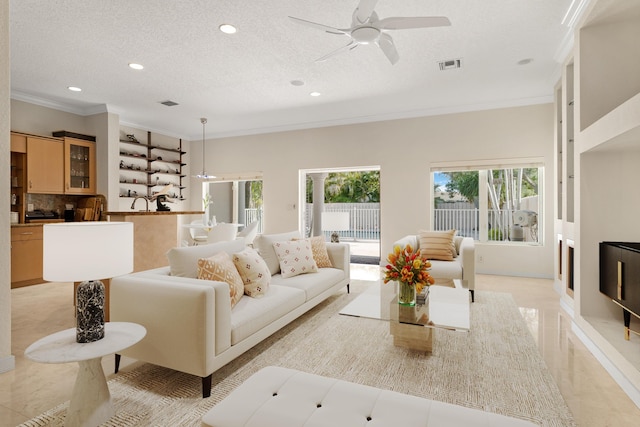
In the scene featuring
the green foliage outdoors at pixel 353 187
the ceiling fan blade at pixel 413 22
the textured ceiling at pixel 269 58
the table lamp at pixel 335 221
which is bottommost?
the table lamp at pixel 335 221

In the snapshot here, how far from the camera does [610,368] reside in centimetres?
237

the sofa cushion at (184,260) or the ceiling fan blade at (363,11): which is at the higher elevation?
the ceiling fan blade at (363,11)

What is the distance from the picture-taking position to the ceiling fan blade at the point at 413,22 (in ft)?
7.92

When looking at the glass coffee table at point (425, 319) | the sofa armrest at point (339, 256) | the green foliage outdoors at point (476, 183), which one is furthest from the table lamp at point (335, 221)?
the glass coffee table at point (425, 319)

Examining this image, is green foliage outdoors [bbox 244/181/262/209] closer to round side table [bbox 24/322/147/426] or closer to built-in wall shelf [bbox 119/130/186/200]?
built-in wall shelf [bbox 119/130/186/200]

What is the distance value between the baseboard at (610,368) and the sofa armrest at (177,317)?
2.49m

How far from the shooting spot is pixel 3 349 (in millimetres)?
2408

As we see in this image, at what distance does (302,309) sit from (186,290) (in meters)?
1.33

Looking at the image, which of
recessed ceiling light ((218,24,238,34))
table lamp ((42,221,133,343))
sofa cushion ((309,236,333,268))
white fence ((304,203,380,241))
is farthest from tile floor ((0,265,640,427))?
white fence ((304,203,380,241))

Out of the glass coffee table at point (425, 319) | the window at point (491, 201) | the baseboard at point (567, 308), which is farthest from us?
the window at point (491, 201)

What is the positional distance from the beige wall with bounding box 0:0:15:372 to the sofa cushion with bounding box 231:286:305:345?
1.63 meters

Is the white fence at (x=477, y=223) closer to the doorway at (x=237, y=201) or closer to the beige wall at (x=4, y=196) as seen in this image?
the doorway at (x=237, y=201)

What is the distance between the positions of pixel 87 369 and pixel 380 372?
1748mm

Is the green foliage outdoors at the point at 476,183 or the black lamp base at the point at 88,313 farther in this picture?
the green foliage outdoors at the point at 476,183
